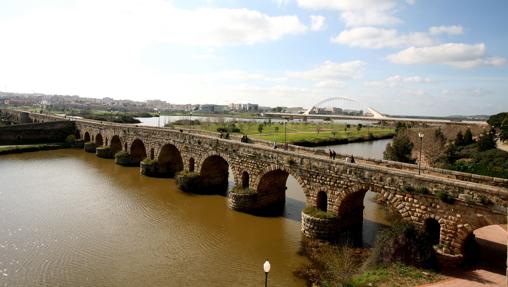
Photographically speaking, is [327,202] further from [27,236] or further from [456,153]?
[456,153]

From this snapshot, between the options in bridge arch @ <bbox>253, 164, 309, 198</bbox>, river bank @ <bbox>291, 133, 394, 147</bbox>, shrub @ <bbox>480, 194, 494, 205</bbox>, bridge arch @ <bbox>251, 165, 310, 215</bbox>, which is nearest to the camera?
shrub @ <bbox>480, 194, 494, 205</bbox>

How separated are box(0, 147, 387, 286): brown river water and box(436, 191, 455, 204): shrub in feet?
15.4

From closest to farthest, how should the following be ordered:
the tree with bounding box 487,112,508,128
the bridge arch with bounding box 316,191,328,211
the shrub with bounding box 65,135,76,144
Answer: the bridge arch with bounding box 316,191,328,211
the tree with bounding box 487,112,508,128
the shrub with bounding box 65,135,76,144

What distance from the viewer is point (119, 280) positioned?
41.9ft

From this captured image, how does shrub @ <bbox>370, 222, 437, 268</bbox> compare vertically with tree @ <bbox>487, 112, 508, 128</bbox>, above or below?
below

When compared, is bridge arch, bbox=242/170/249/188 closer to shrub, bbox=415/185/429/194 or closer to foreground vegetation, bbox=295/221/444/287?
foreground vegetation, bbox=295/221/444/287

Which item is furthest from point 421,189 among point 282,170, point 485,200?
point 282,170

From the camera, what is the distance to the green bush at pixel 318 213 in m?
15.7

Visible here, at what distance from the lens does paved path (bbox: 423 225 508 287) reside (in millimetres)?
10742

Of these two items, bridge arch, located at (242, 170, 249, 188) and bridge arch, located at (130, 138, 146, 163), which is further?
bridge arch, located at (130, 138, 146, 163)

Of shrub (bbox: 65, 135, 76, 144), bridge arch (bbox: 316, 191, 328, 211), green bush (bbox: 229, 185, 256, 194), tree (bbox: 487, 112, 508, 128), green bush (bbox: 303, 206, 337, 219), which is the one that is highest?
tree (bbox: 487, 112, 508, 128)

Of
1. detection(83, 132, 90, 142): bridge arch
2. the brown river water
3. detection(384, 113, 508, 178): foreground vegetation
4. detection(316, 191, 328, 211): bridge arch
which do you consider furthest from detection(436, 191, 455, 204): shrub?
detection(83, 132, 90, 142): bridge arch

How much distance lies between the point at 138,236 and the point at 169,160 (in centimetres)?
1331

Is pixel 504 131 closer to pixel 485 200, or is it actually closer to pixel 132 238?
pixel 485 200
